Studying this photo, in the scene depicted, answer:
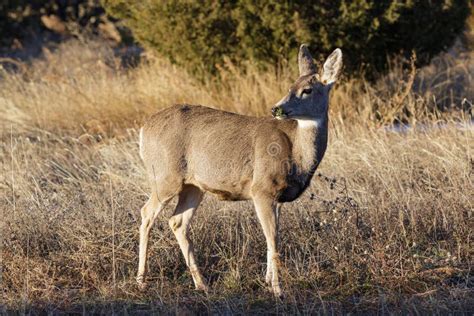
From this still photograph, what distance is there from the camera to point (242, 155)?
633 centimetres

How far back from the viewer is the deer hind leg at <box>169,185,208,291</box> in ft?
21.7

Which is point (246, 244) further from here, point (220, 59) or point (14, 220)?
point (220, 59)

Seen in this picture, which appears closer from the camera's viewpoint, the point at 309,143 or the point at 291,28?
the point at 309,143

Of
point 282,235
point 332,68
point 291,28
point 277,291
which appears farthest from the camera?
point 291,28

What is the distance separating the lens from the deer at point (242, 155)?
6.12 metres

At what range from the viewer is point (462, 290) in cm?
595

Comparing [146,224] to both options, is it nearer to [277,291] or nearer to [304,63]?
[277,291]

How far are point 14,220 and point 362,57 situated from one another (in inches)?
232

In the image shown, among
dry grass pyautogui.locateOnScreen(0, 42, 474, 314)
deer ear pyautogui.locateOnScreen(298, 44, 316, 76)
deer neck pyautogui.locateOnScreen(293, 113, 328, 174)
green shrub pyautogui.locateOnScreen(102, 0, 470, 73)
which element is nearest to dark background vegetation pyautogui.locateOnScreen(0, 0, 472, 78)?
green shrub pyautogui.locateOnScreen(102, 0, 470, 73)

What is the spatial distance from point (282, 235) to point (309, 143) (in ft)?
3.72

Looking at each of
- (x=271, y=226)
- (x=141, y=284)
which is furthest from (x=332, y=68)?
(x=141, y=284)

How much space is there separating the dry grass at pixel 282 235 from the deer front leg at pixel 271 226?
3.4 inches

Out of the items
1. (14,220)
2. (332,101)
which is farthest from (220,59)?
(14,220)

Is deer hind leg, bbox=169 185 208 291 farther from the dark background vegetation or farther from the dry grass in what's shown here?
the dark background vegetation
